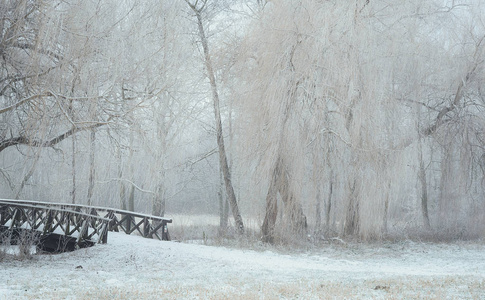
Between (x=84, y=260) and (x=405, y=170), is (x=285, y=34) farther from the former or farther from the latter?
(x=84, y=260)

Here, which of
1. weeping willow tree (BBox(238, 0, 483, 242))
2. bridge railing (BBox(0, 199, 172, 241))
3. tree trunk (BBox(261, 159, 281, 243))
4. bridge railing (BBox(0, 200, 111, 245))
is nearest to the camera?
bridge railing (BBox(0, 200, 111, 245))

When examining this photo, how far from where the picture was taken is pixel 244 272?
7.99 metres

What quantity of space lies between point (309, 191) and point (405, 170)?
106 inches

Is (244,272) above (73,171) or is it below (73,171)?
below

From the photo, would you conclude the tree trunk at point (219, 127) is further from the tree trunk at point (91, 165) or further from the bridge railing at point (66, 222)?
the tree trunk at point (91, 165)

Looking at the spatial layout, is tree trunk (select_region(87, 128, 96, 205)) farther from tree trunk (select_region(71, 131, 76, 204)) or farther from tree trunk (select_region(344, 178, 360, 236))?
tree trunk (select_region(344, 178, 360, 236))

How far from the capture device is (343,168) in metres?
11.9

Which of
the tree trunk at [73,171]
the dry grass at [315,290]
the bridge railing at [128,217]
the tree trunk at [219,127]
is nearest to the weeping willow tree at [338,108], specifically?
the tree trunk at [219,127]

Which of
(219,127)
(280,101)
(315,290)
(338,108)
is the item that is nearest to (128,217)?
(219,127)

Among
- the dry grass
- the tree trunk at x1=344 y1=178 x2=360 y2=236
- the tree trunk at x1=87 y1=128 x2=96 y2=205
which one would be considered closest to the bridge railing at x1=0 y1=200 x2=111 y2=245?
the tree trunk at x1=87 y1=128 x2=96 y2=205

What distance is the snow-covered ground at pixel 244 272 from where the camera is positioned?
5.71 metres

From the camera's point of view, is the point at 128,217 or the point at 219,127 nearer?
the point at 128,217

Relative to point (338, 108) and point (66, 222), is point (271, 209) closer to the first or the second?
point (338, 108)

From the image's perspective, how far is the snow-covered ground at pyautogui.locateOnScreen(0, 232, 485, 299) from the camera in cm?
571
